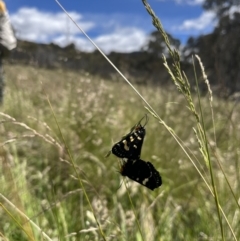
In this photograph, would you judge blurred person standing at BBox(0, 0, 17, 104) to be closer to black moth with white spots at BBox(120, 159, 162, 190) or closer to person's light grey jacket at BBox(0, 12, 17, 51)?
person's light grey jacket at BBox(0, 12, 17, 51)

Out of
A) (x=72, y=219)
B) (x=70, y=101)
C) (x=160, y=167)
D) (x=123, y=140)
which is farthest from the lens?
(x=70, y=101)

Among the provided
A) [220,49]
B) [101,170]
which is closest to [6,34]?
[101,170]

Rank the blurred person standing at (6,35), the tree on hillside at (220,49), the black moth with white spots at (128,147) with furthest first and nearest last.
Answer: the blurred person standing at (6,35), the tree on hillside at (220,49), the black moth with white spots at (128,147)

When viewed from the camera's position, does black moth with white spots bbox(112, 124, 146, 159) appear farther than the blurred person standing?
No

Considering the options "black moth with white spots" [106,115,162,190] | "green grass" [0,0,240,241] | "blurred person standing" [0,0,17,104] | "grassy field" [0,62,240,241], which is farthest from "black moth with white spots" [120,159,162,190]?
"blurred person standing" [0,0,17,104]

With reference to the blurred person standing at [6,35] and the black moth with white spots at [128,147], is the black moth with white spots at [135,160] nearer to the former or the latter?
the black moth with white spots at [128,147]

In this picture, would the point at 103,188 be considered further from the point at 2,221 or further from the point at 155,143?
the point at 2,221

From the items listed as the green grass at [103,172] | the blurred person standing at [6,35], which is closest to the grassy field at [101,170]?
the green grass at [103,172]

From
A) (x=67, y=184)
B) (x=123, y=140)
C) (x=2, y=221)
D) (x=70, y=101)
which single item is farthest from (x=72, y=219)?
(x=70, y=101)
